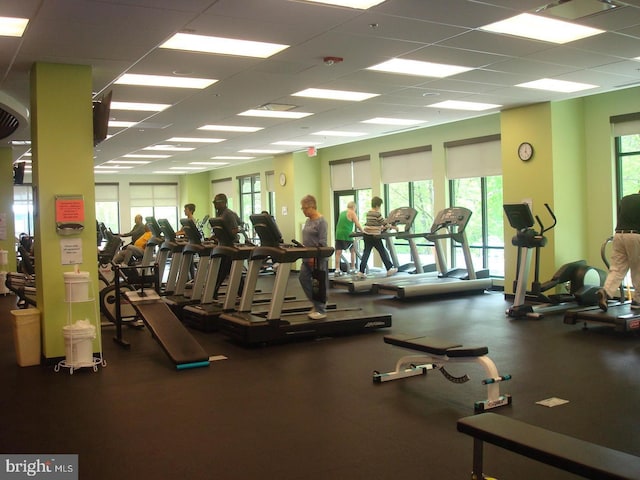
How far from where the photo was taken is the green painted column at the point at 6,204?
471 inches

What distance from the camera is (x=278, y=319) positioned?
6.82 meters

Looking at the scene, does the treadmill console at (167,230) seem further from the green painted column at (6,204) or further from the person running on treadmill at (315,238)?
the green painted column at (6,204)

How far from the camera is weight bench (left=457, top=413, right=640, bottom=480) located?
6.69ft

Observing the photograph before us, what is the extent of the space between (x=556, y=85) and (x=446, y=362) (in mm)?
5069

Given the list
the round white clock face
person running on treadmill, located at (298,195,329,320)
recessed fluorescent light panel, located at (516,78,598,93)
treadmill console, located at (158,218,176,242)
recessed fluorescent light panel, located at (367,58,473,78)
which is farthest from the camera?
treadmill console, located at (158,218,176,242)

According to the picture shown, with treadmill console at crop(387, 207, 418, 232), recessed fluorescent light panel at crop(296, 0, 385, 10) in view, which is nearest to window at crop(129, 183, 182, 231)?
treadmill console at crop(387, 207, 418, 232)

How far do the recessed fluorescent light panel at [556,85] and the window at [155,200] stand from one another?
50.2 ft

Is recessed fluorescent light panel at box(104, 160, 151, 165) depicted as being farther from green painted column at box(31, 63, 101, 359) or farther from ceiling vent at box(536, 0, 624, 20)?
ceiling vent at box(536, 0, 624, 20)

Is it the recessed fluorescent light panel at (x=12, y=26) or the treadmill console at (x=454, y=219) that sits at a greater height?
the recessed fluorescent light panel at (x=12, y=26)

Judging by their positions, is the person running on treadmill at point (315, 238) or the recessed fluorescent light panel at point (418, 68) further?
the person running on treadmill at point (315, 238)

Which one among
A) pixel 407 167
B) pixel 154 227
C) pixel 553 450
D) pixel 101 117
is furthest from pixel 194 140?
pixel 553 450

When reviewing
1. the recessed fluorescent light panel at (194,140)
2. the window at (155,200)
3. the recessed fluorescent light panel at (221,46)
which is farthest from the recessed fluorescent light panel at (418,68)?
the window at (155,200)

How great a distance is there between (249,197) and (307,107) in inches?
403

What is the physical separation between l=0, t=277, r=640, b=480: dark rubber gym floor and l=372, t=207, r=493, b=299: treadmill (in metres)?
2.87
